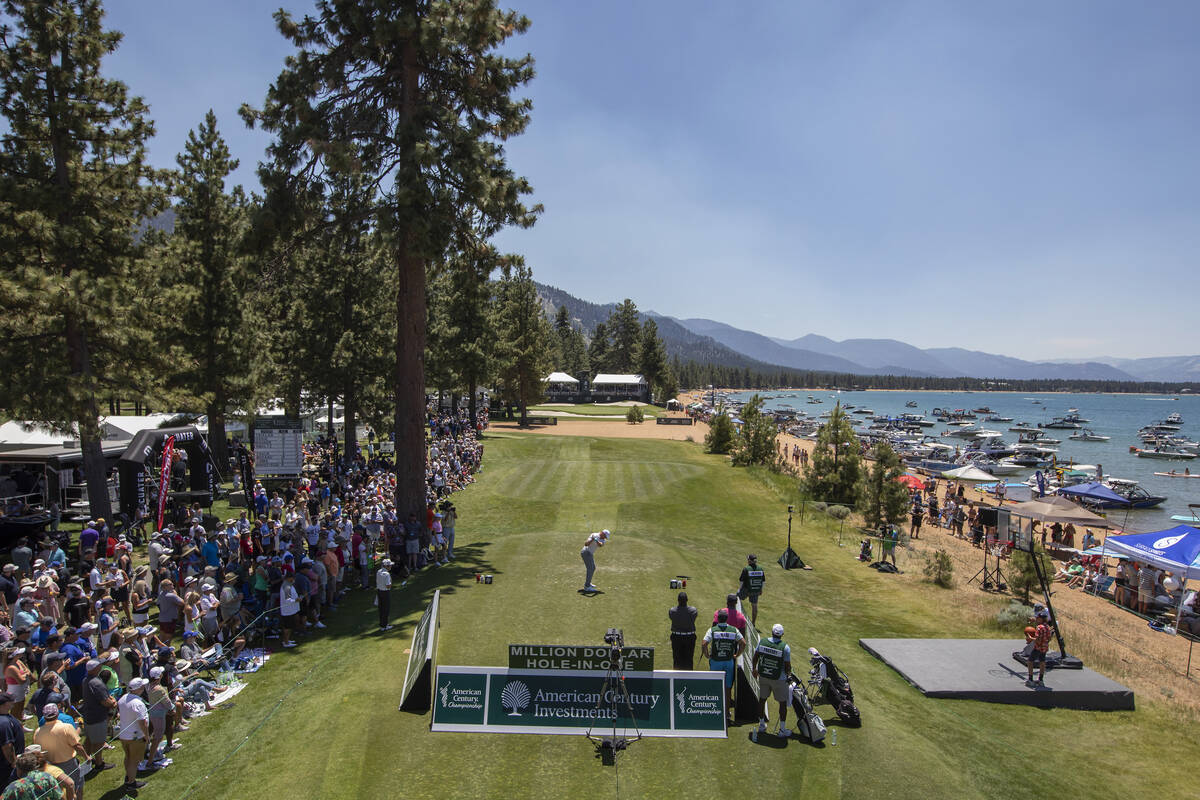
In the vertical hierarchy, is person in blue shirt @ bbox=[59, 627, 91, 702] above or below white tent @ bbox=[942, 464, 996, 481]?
above

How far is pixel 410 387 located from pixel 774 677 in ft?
46.5

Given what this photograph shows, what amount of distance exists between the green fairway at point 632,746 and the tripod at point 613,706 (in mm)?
224

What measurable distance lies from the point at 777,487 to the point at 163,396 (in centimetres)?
3091

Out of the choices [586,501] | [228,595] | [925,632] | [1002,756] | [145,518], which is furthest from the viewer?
[586,501]

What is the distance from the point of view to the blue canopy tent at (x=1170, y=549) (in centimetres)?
2025

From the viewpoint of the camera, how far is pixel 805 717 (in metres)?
10.3

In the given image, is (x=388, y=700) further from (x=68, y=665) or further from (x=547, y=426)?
(x=547, y=426)

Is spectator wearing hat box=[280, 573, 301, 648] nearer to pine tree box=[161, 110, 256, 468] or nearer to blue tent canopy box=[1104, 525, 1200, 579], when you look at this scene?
pine tree box=[161, 110, 256, 468]

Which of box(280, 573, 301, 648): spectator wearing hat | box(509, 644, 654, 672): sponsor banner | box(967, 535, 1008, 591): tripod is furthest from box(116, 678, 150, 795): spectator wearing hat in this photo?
box(967, 535, 1008, 591): tripod

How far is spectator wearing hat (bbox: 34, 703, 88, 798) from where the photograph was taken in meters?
7.62

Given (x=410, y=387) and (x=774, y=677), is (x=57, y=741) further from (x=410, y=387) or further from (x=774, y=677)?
(x=410, y=387)

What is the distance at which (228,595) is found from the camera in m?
12.9

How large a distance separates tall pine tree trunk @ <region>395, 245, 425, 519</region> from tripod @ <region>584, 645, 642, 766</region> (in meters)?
12.1

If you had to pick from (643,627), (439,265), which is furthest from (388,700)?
(439,265)
